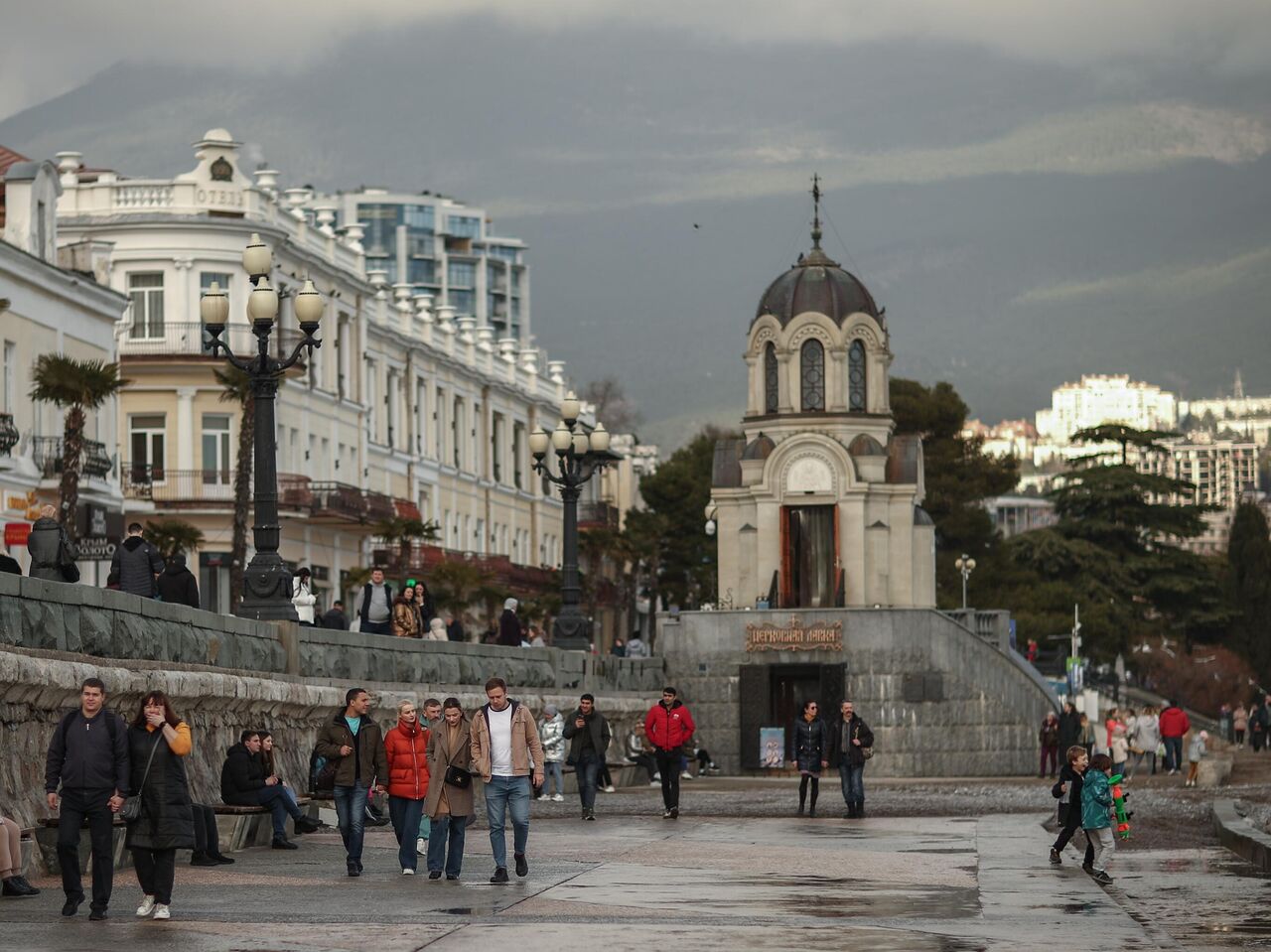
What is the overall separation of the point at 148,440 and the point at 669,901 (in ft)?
139

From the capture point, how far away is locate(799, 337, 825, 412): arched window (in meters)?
58.6

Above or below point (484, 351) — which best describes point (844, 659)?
below

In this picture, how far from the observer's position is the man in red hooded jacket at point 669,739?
30736 mm

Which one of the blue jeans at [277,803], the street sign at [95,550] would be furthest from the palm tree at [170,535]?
the blue jeans at [277,803]

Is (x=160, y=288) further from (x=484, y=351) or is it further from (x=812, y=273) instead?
(x=484, y=351)

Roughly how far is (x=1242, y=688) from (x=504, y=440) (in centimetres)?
3679

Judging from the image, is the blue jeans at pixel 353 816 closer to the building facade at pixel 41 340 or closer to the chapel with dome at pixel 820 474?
the building facade at pixel 41 340

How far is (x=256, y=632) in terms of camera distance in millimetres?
25625

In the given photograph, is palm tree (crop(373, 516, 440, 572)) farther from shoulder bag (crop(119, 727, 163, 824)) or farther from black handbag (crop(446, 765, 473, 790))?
shoulder bag (crop(119, 727, 163, 824))

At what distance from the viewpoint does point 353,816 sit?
803 inches

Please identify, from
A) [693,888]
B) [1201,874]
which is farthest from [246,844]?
[1201,874]


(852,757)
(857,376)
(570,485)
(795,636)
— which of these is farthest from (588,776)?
(857,376)

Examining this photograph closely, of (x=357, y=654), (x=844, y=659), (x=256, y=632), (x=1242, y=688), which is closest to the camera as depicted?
(x=256, y=632)

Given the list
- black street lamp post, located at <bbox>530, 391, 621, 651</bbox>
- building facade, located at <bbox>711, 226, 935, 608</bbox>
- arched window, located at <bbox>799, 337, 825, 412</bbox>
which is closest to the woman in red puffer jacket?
black street lamp post, located at <bbox>530, 391, 621, 651</bbox>
